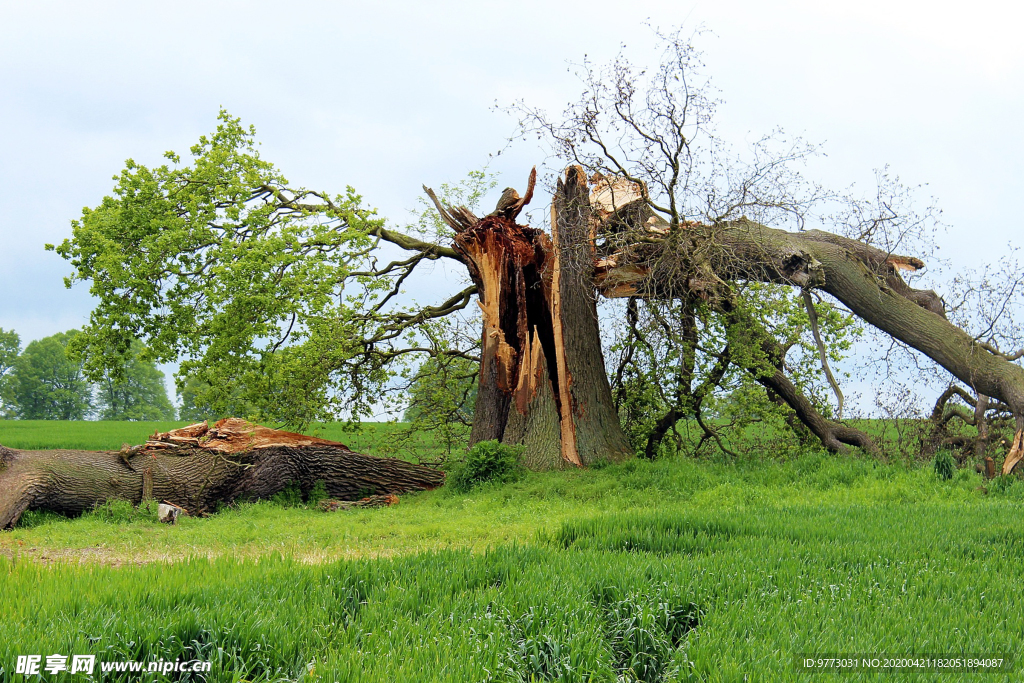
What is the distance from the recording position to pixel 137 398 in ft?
181

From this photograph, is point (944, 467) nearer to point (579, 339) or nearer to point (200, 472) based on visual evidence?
point (579, 339)

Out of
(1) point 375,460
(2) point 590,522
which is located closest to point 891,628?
(2) point 590,522

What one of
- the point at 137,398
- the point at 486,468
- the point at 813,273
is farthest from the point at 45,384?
the point at 813,273

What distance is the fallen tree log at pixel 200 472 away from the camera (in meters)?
10.9

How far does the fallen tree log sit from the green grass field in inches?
132

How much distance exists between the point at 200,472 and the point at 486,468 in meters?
4.86

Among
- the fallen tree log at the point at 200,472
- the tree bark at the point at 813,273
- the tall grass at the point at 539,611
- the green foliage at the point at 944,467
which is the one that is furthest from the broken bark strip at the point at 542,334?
the tall grass at the point at 539,611

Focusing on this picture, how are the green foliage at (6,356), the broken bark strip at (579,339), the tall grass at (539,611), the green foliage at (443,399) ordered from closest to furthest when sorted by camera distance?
the tall grass at (539,611)
the broken bark strip at (579,339)
the green foliage at (443,399)
the green foliage at (6,356)

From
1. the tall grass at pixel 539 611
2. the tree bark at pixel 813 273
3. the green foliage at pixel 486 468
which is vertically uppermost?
the tree bark at pixel 813 273

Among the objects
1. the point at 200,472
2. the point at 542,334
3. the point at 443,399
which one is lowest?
the point at 200,472

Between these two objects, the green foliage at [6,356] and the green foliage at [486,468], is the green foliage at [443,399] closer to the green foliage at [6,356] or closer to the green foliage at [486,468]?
the green foliage at [486,468]

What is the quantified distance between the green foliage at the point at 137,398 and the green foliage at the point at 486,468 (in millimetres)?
46866

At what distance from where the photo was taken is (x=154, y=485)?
11.5 metres

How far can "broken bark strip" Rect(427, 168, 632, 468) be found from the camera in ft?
43.7
